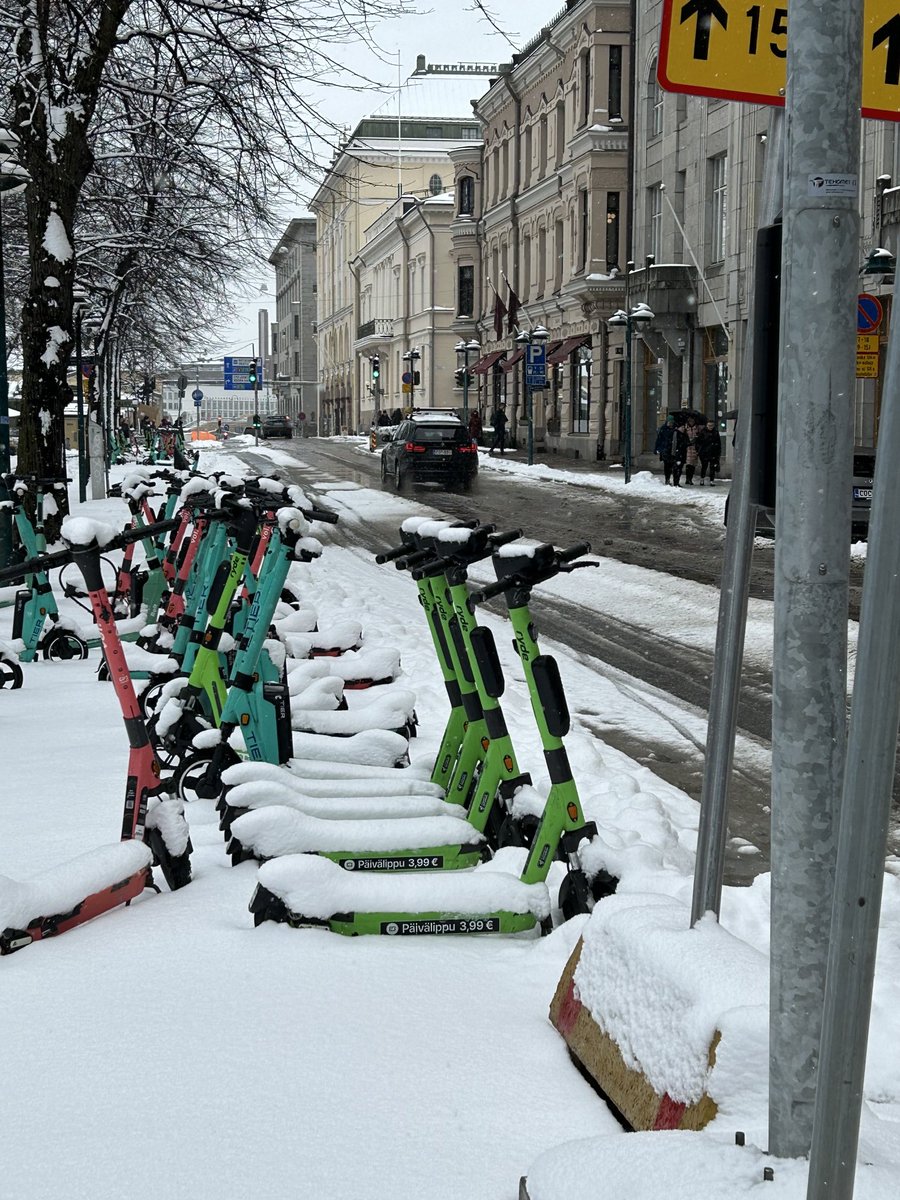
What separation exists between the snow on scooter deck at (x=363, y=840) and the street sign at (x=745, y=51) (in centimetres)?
241

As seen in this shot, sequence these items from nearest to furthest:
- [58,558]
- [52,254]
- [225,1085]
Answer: [225,1085], [58,558], [52,254]

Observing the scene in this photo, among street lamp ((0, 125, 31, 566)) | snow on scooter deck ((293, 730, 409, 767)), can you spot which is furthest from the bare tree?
snow on scooter deck ((293, 730, 409, 767))

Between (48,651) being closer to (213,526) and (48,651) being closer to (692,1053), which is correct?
(213,526)

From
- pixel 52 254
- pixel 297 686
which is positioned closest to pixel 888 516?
pixel 297 686

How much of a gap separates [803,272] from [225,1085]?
198 cm

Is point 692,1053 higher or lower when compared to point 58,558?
lower

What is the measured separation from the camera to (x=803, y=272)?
2.15 metres

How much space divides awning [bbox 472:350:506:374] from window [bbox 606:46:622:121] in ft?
48.1

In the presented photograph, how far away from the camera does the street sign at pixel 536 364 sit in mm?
36062

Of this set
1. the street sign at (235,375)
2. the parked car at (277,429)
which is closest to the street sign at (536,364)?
the parked car at (277,429)

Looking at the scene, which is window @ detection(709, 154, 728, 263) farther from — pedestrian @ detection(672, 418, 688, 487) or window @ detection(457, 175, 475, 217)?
window @ detection(457, 175, 475, 217)

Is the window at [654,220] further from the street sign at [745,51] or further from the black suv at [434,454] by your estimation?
the street sign at [745,51]

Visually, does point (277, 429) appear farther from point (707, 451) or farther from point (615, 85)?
point (707, 451)

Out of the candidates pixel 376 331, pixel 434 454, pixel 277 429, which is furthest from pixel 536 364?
pixel 376 331
